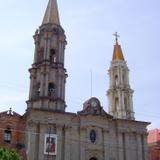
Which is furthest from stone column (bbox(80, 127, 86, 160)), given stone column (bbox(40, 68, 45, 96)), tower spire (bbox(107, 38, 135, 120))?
tower spire (bbox(107, 38, 135, 120))

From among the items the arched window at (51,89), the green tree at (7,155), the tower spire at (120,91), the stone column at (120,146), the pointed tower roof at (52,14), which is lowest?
the green tree at (7,155)

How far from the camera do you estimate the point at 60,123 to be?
41.2m

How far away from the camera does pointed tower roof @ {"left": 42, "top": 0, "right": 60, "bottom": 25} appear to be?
4816cm

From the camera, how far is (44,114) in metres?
40.8

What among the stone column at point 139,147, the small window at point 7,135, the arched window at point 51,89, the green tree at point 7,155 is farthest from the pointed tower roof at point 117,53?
the green tree at point 7,155

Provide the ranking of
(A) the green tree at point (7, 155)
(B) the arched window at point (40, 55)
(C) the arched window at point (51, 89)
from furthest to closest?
(B) the arched window at point (40, 55) < (C) the arched window at point (51, 89) < (A) the green tree at point (7, 155)

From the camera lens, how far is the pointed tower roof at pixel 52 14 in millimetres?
48156

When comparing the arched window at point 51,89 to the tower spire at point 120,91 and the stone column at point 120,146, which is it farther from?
the tower spire at point 120,91

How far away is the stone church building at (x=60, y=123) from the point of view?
40.0m

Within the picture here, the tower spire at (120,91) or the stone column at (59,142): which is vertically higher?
the tower spire at (120,91)

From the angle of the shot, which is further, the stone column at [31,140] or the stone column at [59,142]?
the stone column at [59,142]

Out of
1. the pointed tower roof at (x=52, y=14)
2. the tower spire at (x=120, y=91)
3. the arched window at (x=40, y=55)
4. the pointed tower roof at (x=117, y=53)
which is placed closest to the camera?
the arched window at (x=40, y=55)

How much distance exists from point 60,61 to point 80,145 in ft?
36.0

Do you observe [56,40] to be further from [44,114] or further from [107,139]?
[107,139]
